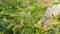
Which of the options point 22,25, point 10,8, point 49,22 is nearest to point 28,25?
point 22,25

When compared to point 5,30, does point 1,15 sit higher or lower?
higher

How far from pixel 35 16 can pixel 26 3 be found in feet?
2.84

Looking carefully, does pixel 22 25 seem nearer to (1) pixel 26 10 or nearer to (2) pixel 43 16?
(2) pixel 43 16

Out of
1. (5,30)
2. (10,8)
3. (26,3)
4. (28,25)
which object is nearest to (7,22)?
(5,30)

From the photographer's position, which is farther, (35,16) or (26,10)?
(26,10)

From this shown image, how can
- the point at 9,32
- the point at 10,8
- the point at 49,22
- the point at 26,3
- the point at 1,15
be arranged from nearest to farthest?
the point at 49,22, the point at 9,32, the point at 1,15, the point at 10,8, the point at 26,3

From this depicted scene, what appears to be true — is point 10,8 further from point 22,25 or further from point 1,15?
point 22,25

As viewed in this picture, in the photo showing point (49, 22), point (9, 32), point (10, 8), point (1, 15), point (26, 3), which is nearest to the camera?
point (49, 22)

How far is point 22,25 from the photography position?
2.81 meters

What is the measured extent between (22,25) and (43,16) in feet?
0.91

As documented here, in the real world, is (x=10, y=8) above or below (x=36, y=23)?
above

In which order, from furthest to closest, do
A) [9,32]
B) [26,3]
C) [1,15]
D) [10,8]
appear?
[26,3] → [10,8] → [1,15] → [9,32]

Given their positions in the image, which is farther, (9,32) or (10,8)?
(10,8)

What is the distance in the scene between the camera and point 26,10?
3.26 meters
